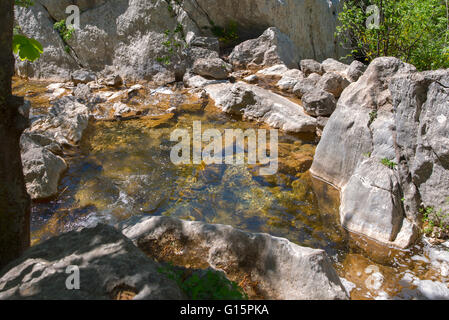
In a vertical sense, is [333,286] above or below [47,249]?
below

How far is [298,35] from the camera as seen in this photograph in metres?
16.6

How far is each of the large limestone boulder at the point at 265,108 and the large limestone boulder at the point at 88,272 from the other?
24.1 feet

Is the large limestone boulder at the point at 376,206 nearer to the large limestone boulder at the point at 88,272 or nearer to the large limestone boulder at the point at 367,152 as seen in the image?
the large limestone boulder at the point at 367,152

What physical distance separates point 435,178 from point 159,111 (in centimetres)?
824

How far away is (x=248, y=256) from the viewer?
3895 millimetres

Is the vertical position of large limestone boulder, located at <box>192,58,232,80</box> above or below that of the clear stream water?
above

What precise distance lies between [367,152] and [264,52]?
972 centimetres

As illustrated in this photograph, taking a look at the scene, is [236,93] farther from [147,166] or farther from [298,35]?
[298,35]

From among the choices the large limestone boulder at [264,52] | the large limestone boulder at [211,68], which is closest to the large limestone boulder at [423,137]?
the large limestone boulder at [211,68]

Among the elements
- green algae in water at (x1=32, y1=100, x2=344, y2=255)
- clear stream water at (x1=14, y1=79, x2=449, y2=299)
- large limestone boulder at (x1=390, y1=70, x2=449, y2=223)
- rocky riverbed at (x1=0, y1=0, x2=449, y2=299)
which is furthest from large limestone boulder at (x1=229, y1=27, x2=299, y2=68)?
large limestone boulder at (x1=390, y1=70, x2=449, y2=223)

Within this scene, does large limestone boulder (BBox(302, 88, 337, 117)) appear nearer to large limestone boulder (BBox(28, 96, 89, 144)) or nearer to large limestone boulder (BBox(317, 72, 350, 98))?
large limestone boulder (BBox(317, 72, 350, 98))

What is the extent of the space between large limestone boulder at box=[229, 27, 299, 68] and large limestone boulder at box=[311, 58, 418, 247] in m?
8.23

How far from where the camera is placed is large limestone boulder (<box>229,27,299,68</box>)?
14.7 m
